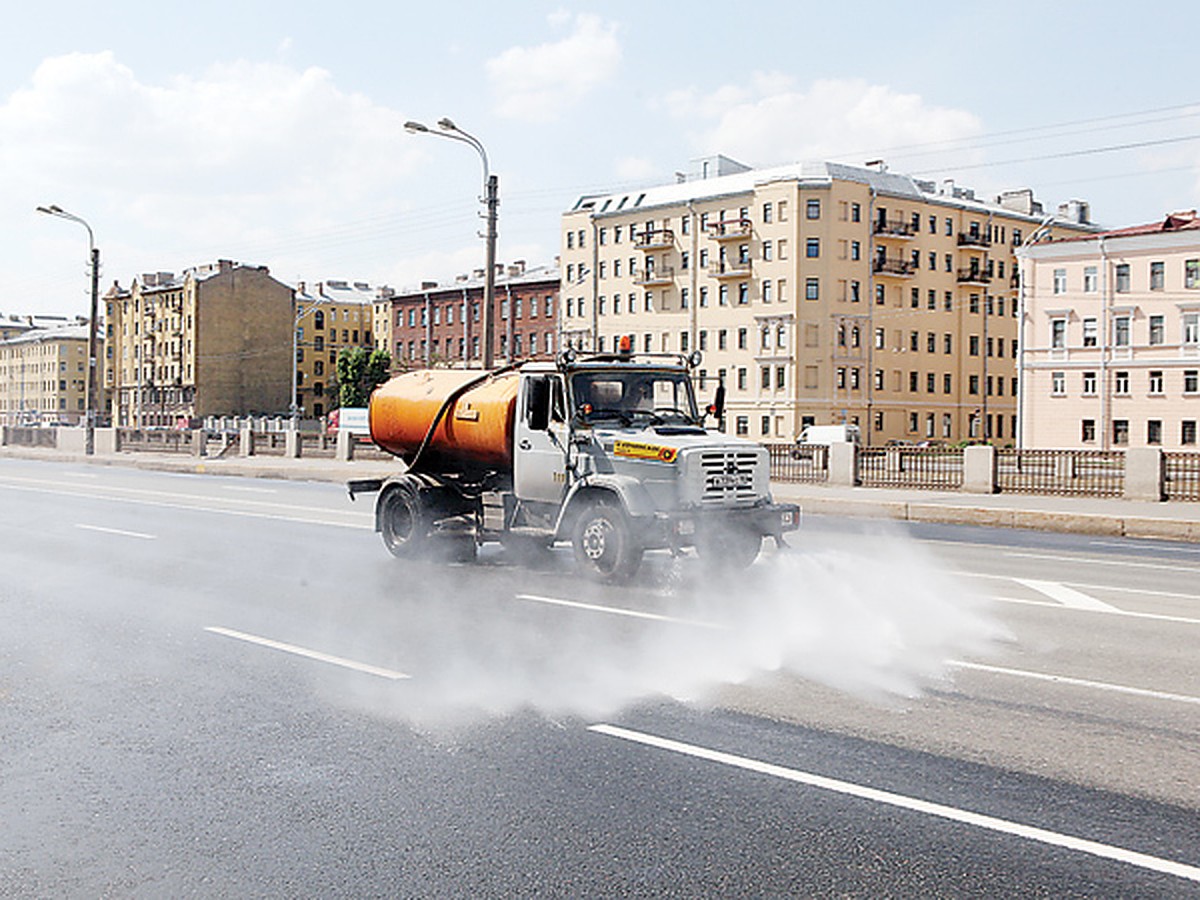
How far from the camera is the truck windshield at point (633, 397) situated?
43.5ft

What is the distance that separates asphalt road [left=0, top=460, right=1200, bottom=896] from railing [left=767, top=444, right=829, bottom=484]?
1838cm

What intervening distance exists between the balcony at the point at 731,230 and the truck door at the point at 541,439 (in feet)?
254

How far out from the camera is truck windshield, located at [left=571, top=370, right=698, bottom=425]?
43.5 feet

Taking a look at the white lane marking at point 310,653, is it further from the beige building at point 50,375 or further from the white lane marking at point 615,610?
the beige building at point 50,375

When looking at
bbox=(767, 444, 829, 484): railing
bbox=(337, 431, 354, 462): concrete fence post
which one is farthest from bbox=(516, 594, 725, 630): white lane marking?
bbox=(337, 431, 354, 462): concrete fence post

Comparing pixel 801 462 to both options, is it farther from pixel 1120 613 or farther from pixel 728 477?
pixel 1120 613

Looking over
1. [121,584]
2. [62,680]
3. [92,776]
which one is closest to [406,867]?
[92,776]

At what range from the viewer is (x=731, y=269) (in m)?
90.7

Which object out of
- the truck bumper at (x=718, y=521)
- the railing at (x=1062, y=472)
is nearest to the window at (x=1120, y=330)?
the railing at (x=1062, y=472)

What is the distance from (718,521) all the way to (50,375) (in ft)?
562

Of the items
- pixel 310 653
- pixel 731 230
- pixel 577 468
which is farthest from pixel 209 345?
pixel 310 653

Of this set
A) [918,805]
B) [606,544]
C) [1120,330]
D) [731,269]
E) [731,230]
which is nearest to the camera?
[918,805]

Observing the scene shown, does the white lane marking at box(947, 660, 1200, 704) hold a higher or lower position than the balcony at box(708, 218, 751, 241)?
lower

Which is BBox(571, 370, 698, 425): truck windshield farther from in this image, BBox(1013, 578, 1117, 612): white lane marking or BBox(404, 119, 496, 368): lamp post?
BBox(404, 119, 496, 368): lamp post
